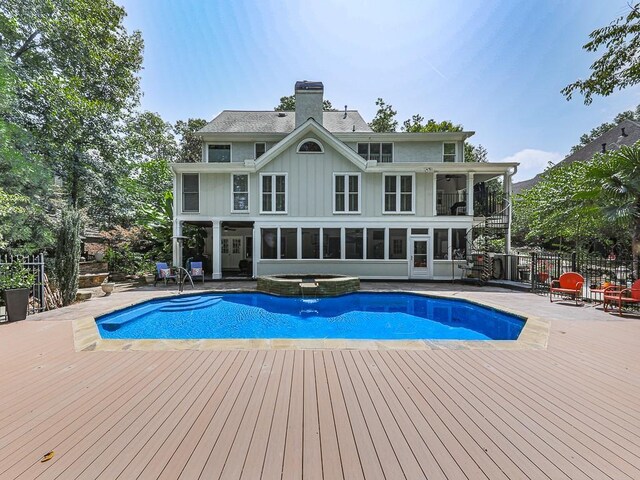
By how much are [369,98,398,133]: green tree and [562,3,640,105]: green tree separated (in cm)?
1968

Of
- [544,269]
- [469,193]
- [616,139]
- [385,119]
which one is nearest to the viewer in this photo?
[544,269]

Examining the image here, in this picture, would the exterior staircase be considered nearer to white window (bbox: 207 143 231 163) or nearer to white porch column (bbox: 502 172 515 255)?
white porch column (bbox: 502 172 515 255)

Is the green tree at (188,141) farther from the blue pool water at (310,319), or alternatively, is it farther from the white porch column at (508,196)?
the white porch column at (508,196)

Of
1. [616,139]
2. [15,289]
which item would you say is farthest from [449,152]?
[616,139]

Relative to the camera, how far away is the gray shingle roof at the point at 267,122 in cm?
1580

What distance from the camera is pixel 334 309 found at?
920 cm

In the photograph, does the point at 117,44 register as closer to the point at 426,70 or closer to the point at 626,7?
the point at 426,70

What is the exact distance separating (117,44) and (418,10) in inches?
649

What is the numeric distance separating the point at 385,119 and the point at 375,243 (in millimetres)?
19090

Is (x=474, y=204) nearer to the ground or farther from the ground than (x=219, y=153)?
nearer to the ground

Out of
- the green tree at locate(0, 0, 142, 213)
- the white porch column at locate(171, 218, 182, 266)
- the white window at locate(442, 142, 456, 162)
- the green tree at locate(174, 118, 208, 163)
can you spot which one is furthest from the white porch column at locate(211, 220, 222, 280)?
the green tree at locate(174, 118, 208, 163)

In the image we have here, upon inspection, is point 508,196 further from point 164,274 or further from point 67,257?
point 67,257

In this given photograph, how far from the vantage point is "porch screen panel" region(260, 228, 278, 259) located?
13.4 meters

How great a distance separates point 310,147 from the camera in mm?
13500
